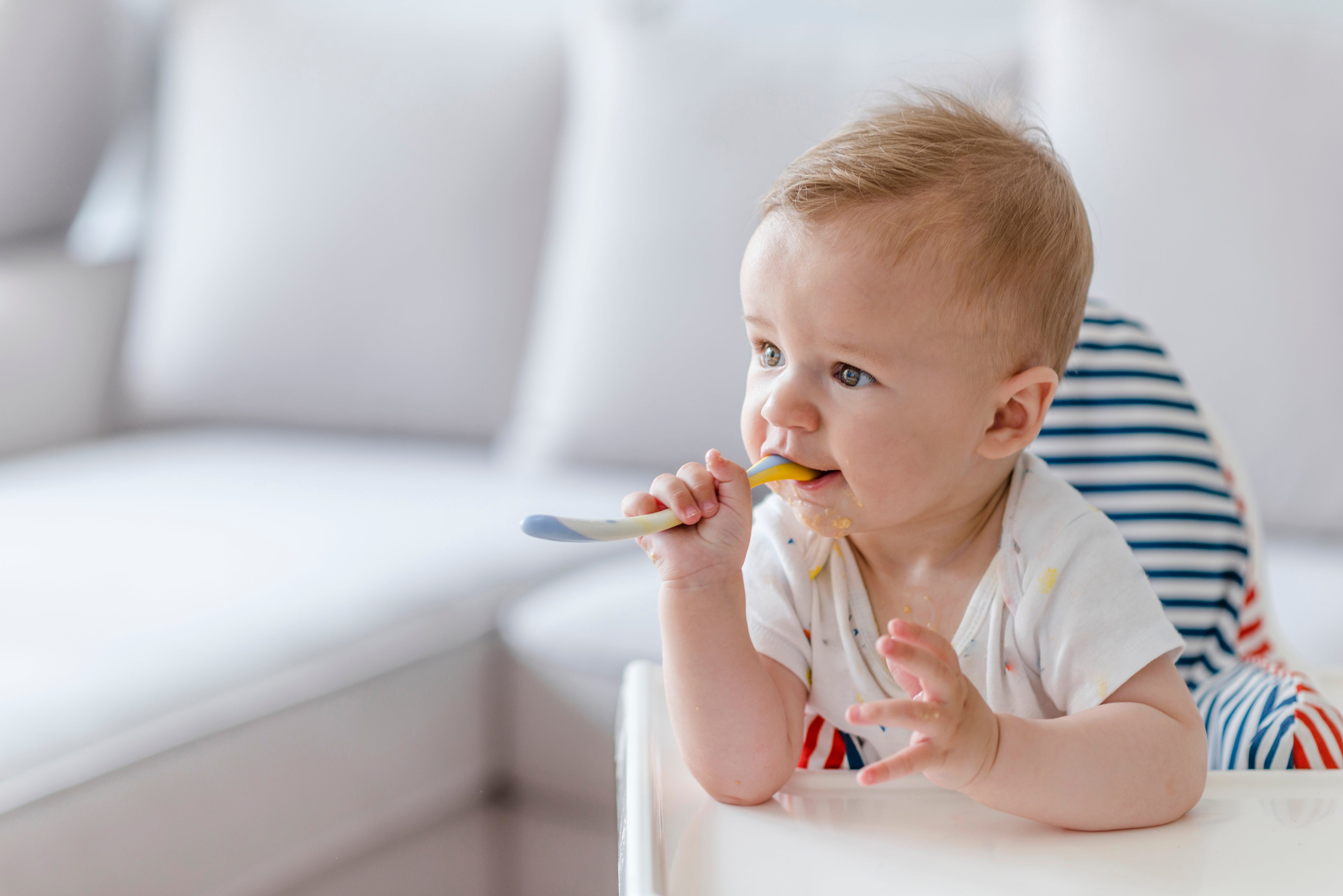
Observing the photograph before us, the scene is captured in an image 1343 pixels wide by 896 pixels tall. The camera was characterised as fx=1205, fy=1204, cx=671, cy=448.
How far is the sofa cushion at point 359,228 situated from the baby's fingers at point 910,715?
113 cm

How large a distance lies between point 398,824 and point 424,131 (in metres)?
0.91

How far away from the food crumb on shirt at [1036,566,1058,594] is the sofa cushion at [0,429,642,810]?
60 cm

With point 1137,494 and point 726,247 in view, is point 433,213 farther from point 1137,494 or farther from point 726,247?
point 1137,494

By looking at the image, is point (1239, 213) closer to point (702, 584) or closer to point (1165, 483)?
point (1165, 483)

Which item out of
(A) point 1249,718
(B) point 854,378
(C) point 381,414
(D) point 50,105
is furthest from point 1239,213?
(D) point 50,105

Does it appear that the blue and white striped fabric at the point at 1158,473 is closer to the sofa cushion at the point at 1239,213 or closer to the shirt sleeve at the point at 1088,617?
the shirt sleeve at the point at 1088,617

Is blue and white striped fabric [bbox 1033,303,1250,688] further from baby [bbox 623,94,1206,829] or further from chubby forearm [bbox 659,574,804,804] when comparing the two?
chubby forearm [bbox 659,574,804,804]

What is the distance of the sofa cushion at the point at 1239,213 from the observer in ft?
3.94

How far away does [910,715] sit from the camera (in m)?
0.50

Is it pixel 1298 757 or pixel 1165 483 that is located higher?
pixel 1165 483

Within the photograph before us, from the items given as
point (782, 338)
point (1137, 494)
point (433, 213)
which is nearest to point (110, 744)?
point (782, 338)

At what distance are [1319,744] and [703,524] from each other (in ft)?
1.20

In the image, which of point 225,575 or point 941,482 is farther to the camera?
point 225,575

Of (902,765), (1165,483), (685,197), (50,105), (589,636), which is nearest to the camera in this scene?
(902,765)
